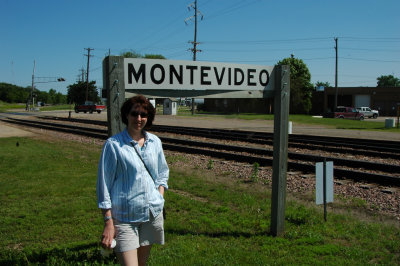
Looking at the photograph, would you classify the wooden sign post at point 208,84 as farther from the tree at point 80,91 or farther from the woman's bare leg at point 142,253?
the tree at point 80,91

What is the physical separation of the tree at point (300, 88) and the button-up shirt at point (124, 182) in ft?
172

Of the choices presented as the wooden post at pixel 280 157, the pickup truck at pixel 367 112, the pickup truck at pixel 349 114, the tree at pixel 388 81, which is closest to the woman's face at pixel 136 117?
the wooden post at pixel 280 157

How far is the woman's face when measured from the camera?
2.97 metres

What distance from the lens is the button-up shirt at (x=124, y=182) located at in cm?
275

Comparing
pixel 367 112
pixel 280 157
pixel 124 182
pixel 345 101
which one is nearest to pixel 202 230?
pixel 280 157

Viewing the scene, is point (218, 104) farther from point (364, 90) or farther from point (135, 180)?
point (135, 180)

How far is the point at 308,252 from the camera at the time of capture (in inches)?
166

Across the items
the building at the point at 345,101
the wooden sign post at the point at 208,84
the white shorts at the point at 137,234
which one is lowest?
the white shorts at the point at 137,234

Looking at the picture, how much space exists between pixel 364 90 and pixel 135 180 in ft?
223

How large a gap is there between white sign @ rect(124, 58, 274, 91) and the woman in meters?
1.27

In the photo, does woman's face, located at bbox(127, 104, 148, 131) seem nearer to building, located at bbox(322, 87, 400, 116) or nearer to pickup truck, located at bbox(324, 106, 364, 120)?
pickup truck, located at bbox(324, 106, 364, 120)

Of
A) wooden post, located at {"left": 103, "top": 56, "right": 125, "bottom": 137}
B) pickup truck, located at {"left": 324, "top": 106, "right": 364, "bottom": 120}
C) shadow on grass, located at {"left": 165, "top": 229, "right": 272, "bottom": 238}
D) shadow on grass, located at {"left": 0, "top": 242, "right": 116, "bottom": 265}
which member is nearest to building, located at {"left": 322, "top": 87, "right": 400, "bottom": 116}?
pickup truck, located at {"left": 324, "top": 106, "right": 364, "bottom": 120}

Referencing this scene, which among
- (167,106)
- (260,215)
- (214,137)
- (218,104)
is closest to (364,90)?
(218,104)

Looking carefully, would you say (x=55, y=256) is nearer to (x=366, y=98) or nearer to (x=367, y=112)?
(x=367, y=112)
